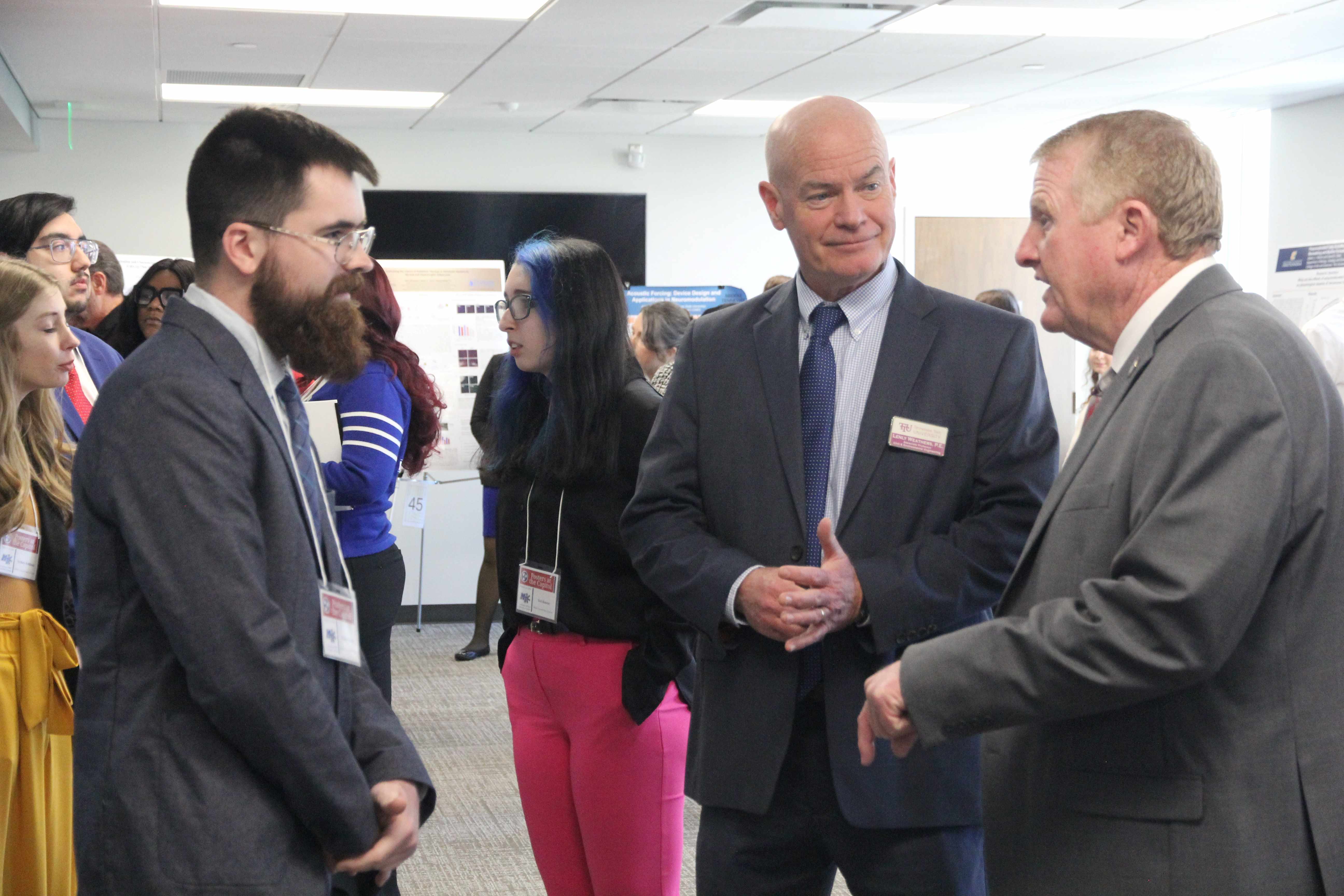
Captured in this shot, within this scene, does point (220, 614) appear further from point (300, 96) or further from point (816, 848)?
point (300, 96)

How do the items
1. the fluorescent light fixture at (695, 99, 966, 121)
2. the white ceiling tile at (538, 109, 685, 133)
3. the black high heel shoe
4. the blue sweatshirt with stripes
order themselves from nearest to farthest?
the blue sweatshirt with stripes
the black high heel shoe
the fluorescent light fixture at (695, 99, 966, 121)
the white ceiling tile at (538, 109, 685, 133)

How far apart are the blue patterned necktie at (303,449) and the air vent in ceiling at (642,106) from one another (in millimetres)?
6687

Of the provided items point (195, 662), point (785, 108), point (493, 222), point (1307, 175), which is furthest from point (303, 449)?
point (1307, 175)

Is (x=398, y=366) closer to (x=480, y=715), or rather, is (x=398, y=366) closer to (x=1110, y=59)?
(x=480, y=715)

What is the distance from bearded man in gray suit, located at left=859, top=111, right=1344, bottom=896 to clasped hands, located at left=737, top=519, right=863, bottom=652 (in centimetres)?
23

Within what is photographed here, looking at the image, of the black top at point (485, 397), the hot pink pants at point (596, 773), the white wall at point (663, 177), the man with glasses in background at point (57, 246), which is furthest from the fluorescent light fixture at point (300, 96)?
the hot pink pants at point (596, 773)

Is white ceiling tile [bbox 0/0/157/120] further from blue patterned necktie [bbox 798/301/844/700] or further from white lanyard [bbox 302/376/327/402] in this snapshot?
blue patterned necktie [bbox 798/301/844/700]

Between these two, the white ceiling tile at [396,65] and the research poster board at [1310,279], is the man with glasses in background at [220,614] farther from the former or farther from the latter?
the research poster board at [1310,279]

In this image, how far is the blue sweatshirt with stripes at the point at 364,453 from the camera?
10.2ft

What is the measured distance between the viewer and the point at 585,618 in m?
2.36

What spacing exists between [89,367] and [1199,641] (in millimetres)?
2846

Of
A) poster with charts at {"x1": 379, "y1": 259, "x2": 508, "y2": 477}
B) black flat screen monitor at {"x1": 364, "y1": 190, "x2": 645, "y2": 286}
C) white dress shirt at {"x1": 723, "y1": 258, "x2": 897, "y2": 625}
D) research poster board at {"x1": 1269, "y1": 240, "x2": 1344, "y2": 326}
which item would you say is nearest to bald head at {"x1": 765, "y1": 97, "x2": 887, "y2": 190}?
white dress shirt at {"x1": 723, "y1": 258, "x2": 897, "y2": 625}

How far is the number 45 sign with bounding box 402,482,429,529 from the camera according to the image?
688 cm

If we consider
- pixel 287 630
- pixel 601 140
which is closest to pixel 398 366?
pixel 287 630
